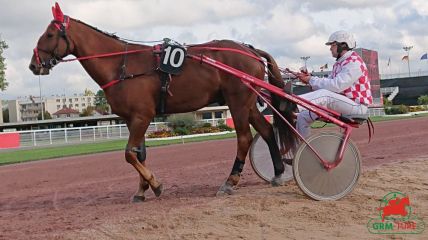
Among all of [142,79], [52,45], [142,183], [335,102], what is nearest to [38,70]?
[52,45]

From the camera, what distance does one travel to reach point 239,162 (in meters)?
6.37

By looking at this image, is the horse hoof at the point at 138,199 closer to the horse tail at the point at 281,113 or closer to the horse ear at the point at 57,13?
the horse tail at the point at 281,113

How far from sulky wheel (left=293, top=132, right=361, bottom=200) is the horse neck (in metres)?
2.23

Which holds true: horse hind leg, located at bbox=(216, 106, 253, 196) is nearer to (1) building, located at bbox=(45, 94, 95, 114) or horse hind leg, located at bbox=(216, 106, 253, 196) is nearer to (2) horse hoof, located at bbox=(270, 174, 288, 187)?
(2) horse hoof, located at bbox=(270, 174, 288, 187)

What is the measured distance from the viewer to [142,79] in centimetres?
598

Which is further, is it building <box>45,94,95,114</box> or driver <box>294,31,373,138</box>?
building <box>45,94,95,114</box>

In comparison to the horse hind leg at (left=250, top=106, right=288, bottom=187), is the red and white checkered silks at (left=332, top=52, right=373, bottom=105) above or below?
above

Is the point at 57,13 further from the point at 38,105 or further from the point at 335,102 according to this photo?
the point at 38,105

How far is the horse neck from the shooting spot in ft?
20.0

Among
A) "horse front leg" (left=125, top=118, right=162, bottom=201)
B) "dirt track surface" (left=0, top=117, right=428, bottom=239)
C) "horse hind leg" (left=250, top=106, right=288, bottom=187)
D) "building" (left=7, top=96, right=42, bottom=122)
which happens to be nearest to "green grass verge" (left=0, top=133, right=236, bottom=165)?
"dirt track surface" (left=0, top=117, right=428, bottom=239)

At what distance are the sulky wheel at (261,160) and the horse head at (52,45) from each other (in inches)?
105

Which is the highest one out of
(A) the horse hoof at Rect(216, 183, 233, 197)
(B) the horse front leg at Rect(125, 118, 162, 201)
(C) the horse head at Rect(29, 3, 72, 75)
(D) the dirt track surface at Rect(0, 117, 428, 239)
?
(C) the horse head at Rect(29, 3, 72, 75)

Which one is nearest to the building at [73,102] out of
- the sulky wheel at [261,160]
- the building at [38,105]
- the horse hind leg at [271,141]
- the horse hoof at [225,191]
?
the building at [38,105]

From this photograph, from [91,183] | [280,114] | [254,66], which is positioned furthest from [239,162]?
[91,183]
